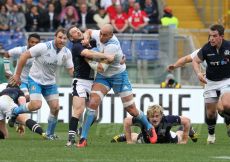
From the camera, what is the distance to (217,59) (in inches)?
722

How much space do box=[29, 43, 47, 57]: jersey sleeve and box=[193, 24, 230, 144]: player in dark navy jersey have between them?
298 centimetres

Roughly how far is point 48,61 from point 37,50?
1.60ft

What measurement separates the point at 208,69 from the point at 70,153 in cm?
385

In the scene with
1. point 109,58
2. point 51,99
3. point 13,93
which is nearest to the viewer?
point 109,58

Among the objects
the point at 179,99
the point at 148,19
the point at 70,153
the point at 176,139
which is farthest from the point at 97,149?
the point at 148,19

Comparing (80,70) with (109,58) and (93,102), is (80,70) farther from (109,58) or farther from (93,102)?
(109,58)

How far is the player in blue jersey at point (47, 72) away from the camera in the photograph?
768 inches

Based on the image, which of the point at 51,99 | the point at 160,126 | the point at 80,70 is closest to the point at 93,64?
the point at 80,70

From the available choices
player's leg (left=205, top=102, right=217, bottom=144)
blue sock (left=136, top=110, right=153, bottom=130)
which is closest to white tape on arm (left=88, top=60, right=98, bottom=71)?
blue sock (left=136, top=110, right=153, bottom=130)

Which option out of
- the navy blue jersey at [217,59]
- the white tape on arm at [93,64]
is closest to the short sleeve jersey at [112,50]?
the white tape on arm at [93,64]

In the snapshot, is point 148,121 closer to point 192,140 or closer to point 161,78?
point 192,140

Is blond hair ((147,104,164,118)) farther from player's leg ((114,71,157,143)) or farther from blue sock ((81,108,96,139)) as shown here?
blue sock ((81,108,96,139))

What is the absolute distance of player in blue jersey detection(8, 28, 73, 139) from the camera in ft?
64.0

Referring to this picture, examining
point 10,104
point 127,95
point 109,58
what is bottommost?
point 10,104
